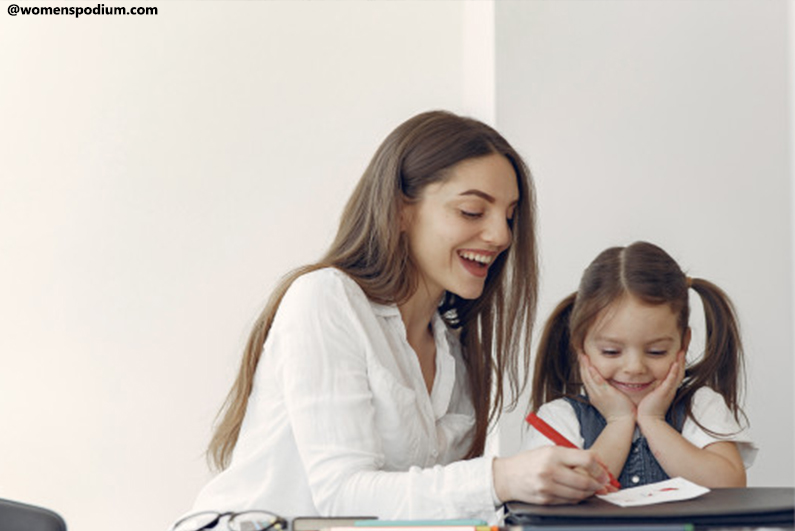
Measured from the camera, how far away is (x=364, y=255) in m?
1.84

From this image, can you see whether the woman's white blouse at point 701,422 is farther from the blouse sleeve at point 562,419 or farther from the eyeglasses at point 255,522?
the eyeglasses at point 255,522

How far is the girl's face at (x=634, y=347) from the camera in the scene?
2061 millimetres

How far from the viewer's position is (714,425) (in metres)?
2.01

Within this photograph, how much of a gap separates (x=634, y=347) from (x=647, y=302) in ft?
0.30

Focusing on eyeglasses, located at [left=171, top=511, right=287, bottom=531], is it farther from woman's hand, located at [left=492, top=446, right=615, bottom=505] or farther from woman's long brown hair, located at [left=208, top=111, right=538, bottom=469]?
woman's long brown hair, located at [left=208, top=111, right=538, bottom=469]

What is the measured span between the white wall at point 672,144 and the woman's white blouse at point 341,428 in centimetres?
100

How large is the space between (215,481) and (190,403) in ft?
4.78

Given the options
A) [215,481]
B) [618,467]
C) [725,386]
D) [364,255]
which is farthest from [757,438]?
[215,481]

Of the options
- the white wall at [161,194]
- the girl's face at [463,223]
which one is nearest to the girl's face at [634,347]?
the girl's face at [463,223]

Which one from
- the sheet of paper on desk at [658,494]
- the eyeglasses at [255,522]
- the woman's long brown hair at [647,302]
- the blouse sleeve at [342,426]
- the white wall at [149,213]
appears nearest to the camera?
the eyeglasses at [255,522]

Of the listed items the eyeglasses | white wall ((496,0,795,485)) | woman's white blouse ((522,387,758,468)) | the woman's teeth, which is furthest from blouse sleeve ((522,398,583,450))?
the eyeglasses

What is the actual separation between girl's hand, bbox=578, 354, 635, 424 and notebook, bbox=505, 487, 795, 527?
0.72 m

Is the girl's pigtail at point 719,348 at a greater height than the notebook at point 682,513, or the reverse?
the girl's pigtail at point 719,348

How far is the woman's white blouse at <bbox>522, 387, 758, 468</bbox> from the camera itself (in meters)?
1.99
